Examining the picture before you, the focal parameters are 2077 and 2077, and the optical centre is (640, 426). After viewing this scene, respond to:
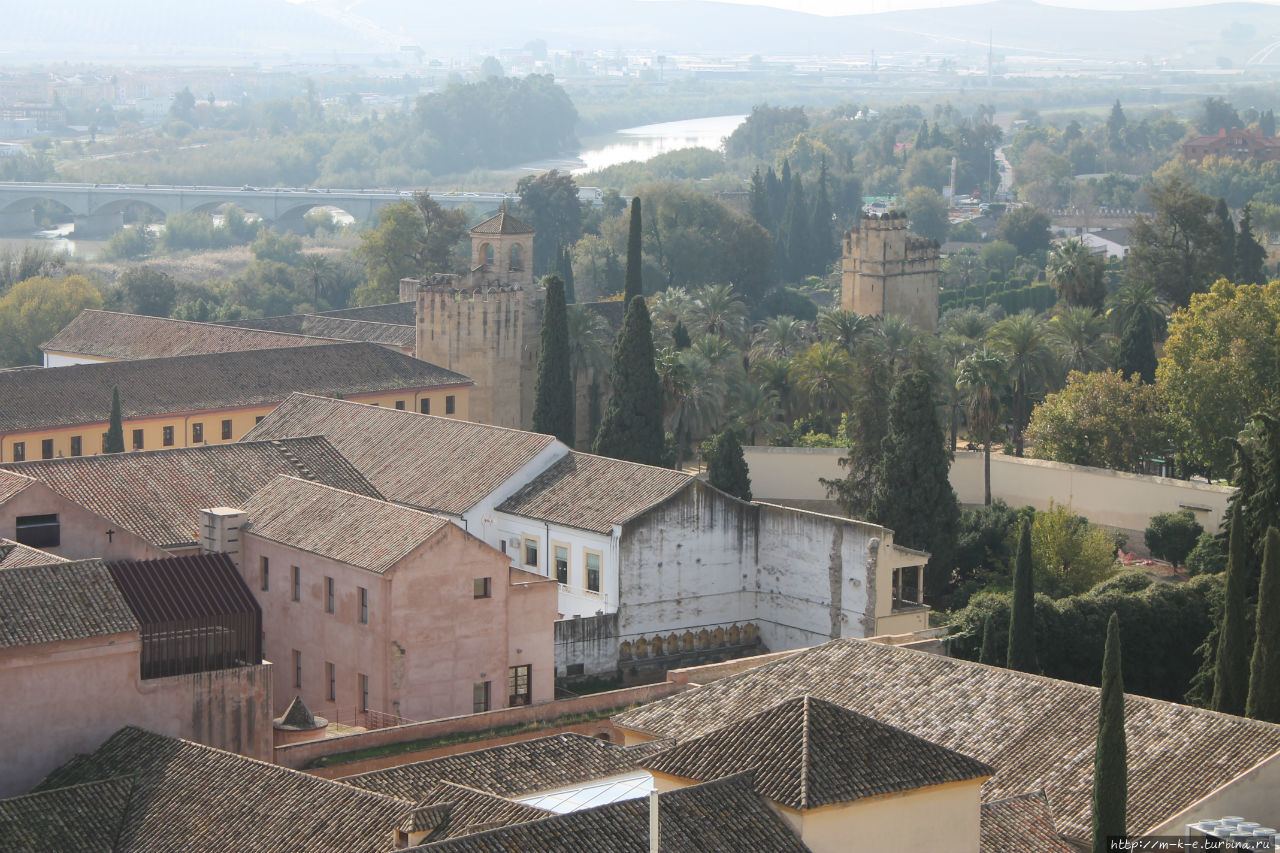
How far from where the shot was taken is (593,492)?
4847 centimetres

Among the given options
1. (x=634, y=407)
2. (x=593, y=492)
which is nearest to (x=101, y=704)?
(x=593, y=492)

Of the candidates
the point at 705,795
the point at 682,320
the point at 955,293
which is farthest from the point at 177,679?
the point at 955,293

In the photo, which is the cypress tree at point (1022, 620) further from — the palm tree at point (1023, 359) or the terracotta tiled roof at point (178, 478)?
the palm tree at point (1023, 359)

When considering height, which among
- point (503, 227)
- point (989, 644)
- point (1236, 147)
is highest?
point (503, 227)

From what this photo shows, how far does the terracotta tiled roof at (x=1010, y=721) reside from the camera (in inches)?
1206

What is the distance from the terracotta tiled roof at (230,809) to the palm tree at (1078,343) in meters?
44.3

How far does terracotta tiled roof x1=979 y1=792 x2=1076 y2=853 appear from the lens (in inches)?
1102

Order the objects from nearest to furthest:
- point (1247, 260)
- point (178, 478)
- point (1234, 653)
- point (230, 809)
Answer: point (230, 809), point (1234, 653), point (178, 478), point (1247, 260)

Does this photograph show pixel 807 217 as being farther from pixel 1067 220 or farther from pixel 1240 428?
pixel 1240 428

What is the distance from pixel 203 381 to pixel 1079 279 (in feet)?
110

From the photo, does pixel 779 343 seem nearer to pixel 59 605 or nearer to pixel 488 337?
pixel 488 337

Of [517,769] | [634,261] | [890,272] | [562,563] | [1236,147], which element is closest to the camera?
[517,769]

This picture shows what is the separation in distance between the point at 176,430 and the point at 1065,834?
3912 cm

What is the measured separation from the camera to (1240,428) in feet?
194
